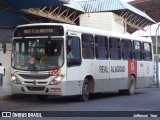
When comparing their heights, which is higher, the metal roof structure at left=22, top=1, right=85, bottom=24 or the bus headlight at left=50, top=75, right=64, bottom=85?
the metal roof structure at left=22, top=1, right=85, bottom=24

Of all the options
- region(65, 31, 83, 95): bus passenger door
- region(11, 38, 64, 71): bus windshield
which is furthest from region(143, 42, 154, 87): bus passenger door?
region(11, 38, 64, 71): bus windshield

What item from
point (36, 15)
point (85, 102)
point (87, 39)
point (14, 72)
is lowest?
point (85, 102)

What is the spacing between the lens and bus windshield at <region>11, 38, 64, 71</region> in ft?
53.5

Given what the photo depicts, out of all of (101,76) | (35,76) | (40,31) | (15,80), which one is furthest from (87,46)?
(15,80)

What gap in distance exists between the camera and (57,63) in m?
16.3

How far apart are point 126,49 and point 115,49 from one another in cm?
140

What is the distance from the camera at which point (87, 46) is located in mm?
17969

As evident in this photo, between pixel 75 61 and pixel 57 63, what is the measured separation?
0.92 m

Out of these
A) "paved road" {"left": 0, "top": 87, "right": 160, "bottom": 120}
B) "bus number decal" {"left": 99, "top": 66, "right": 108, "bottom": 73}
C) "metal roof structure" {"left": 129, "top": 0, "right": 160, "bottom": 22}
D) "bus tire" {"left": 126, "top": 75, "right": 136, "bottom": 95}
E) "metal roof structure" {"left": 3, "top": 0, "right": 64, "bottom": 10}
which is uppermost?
"metal roof structure" {"left": 129, "top": 0, "right": 160, "bottom": 22}

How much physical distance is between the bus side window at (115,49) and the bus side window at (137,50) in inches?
84.3

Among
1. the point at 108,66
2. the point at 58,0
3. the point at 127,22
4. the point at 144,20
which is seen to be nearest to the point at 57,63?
the point at 108,66

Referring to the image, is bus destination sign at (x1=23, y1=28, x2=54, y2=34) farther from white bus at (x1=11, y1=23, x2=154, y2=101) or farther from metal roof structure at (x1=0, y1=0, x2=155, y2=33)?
metal roof structure at (x1=0, y1=0, x2=155, y2=33)

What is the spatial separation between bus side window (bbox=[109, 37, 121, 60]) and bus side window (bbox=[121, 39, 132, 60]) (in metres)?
0.53

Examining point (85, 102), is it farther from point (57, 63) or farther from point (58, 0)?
point (58, 0)
